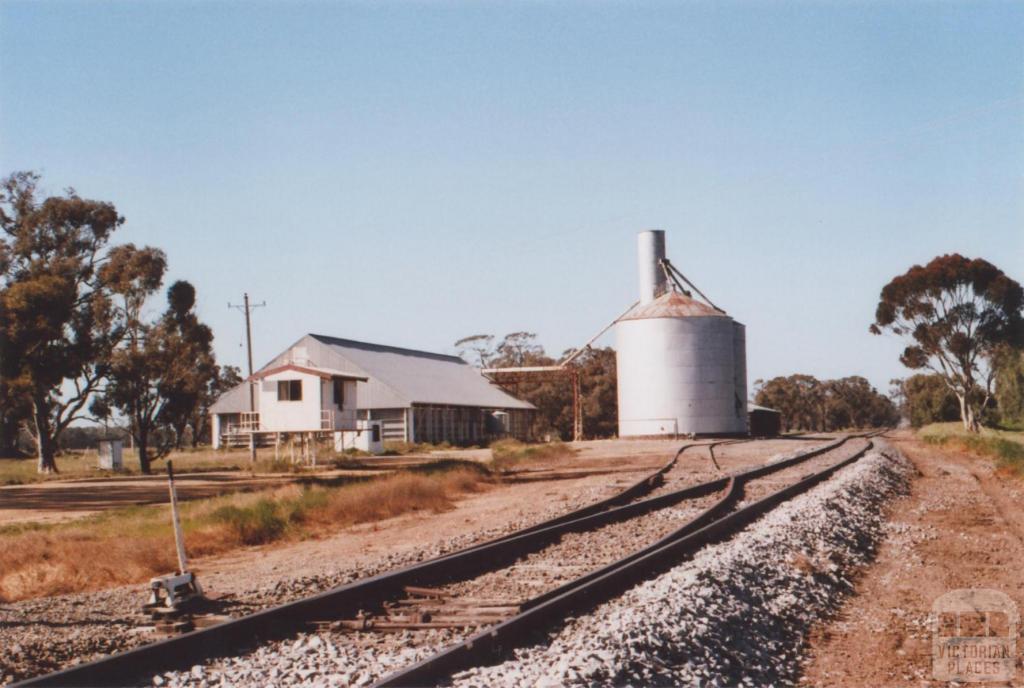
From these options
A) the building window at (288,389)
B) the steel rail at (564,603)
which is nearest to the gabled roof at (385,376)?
the building window at (288,389)

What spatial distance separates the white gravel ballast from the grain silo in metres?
39.9

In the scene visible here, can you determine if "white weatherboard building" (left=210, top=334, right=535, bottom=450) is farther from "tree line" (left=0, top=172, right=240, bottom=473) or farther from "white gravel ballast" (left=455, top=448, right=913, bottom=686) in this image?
"white gravel ballast" (left=455, top=448, right=913, bottom=686)

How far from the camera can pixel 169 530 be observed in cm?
1595

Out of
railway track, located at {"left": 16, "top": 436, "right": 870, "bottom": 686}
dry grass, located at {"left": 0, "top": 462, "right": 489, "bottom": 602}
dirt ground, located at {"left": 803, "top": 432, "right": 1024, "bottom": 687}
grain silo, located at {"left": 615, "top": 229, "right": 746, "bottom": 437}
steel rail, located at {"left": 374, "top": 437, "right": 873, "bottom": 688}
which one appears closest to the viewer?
steel rail, located at {"left": 374, "top": 437, "right": 873, "bottom": 688}

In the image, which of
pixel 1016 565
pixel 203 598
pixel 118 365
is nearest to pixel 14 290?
pixel 118 365

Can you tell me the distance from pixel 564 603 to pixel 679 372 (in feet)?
151

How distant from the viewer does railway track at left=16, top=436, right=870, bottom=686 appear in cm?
631

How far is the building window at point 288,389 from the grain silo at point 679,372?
2060cm

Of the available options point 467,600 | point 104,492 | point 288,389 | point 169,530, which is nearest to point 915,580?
point 467,600

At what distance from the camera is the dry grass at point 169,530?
11.8 m

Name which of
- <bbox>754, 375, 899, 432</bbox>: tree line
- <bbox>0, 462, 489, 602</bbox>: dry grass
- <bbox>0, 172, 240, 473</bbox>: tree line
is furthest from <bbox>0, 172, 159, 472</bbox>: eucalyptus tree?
<bbox>754, 375, 899, 432</bbox>: tree line

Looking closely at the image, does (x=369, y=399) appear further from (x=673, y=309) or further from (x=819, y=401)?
(x=819, y=401)

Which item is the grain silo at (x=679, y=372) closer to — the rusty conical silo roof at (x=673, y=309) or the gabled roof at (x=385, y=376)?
the rusty conical silo roof at (x=673, y=309)

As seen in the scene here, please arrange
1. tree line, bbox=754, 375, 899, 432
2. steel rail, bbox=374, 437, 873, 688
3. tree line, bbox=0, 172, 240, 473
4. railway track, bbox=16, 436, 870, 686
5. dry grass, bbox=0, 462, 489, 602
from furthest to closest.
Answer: tree line, bbox=754, 375, 899, 432 → tree line, bbox=0, 172, 240, 473 → dry grass, bbox=0, 462, 489, 602 → railway track, bbox=16, 436, 870, 686 → steel rail, bbox=374, 437, 873, 688
